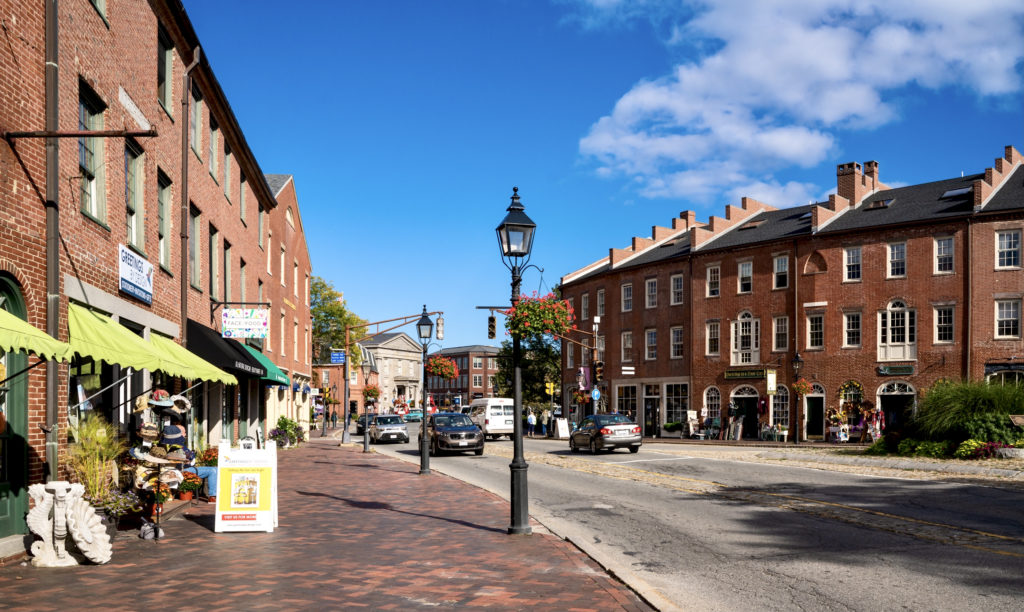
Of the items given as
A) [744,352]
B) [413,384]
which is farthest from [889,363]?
[413,384]

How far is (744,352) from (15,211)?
42.0 m

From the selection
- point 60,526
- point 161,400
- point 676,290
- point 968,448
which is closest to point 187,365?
point 161,400

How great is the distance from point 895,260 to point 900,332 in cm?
345

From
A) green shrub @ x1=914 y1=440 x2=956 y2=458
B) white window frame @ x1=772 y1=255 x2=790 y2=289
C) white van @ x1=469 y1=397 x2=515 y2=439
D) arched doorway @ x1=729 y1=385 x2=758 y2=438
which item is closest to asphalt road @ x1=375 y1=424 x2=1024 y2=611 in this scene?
green shrub @ x1=914 y1=440 x2=956 y2=458

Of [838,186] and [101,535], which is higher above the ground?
[838,186]

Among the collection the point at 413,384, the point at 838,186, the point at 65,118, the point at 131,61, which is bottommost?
the point at 413,384

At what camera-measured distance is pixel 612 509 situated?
574 inches

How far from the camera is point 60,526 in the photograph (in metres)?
8.71

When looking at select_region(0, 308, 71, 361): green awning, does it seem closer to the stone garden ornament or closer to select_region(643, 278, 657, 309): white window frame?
the stone garden ornament

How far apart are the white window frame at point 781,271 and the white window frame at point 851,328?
360cm

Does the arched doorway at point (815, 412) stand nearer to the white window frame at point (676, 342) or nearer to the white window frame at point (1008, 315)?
the white window frame at point (1008, 315)

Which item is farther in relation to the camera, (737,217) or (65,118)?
(737,217)

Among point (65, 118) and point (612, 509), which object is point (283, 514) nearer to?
point (612, 509)

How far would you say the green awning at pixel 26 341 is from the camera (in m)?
6.96
